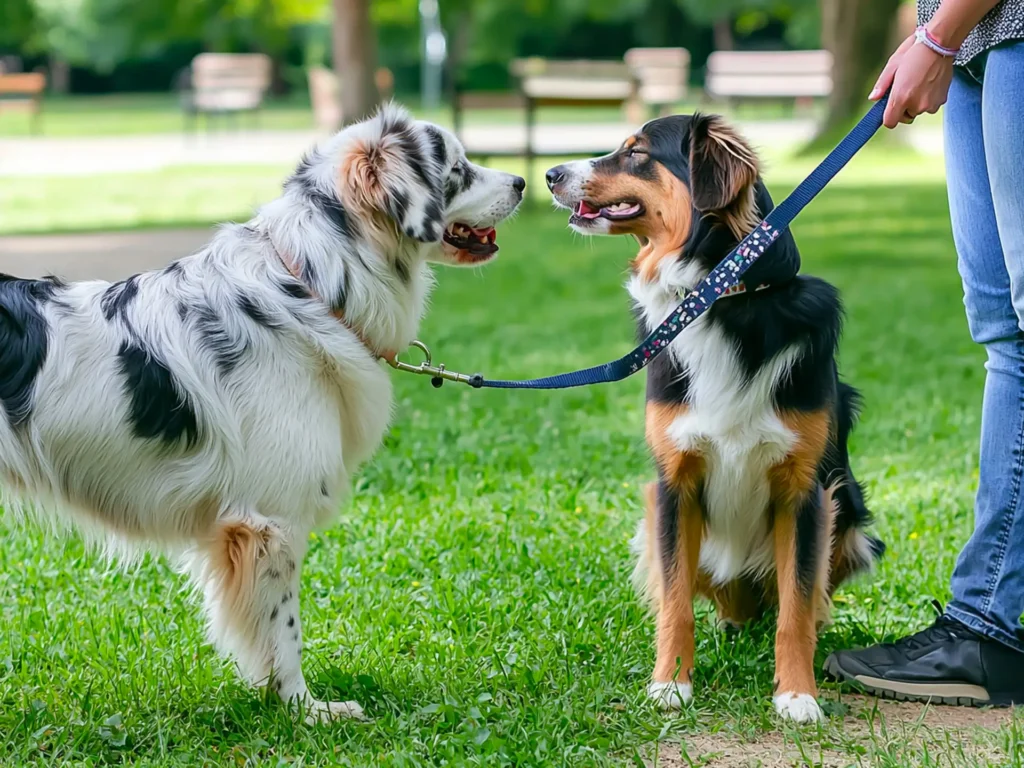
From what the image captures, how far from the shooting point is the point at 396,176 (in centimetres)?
342

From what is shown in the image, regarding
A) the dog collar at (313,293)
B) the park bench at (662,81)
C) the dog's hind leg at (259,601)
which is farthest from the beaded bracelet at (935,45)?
the park bench at (662,81)

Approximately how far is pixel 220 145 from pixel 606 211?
930 inches

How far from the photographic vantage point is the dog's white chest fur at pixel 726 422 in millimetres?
3482

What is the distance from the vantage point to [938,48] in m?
3.17

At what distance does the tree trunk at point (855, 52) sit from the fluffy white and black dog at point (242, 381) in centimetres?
1727

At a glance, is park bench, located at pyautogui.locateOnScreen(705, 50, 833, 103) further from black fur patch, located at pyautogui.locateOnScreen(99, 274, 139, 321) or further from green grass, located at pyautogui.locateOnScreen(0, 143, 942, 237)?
black fur patch, located at pyautogui.locateOnScreen(99, 274, 139, 321)

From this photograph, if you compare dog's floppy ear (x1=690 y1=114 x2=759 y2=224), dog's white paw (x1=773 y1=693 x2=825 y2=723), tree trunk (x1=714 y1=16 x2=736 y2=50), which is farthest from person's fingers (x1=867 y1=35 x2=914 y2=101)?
tree trunk (x1=714 y1=16 x2=736 y2=50)

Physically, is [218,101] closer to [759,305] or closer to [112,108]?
[112,108]

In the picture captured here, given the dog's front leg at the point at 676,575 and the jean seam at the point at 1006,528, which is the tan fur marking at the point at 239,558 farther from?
the jean seam at the point at 1006,528

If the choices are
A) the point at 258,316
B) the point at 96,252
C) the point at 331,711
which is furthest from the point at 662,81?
the point at 331,711

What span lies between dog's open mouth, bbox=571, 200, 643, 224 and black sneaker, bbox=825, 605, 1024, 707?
157 cm

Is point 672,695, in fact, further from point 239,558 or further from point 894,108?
point 894,108

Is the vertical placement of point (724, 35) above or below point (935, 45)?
below

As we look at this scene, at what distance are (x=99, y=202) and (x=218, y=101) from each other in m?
14.4
